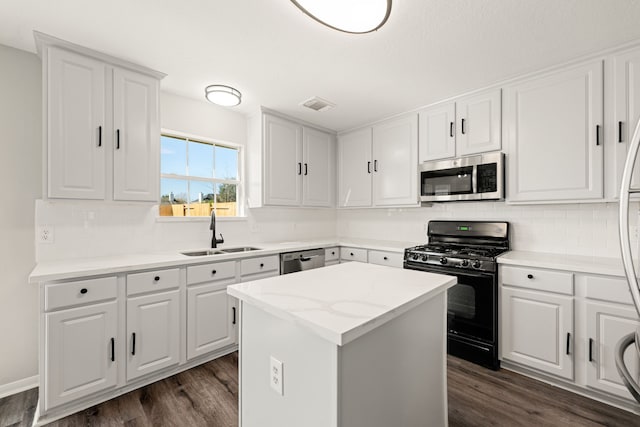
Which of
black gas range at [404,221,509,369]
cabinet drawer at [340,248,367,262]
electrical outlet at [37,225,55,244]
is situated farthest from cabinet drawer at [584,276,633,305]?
electrical outlet at [37,225,55,244]

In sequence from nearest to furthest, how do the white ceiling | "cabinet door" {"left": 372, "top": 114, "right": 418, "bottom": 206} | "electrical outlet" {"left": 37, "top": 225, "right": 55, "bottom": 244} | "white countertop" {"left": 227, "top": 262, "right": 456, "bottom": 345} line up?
"white countertop" {"left": 227, "top": 262, "right": 456, "bottom": 345}, the white ceiling, "electrical outlet" {"left": 37, "top": 225, "right": 55, "bottom": 244}, "cabinet door" {"left": 372, "top": 114, "right": 418, "bottom": 206}

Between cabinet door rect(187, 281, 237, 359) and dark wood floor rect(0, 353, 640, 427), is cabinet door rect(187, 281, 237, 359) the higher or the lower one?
the higher one

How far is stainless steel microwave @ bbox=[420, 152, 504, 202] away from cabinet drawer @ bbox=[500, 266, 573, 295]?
27.4 inches

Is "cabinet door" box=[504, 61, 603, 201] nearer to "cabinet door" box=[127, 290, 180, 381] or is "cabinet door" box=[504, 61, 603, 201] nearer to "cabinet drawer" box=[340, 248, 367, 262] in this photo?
"cabinet drawer" box=[340, 248, 367, 262]

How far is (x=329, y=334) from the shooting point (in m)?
0.90

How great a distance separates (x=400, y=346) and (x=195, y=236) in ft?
8.27

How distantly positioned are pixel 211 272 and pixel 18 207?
4.77 ft

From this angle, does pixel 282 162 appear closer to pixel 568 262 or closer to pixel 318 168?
pixel 318 168

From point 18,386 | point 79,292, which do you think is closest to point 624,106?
point 79,292

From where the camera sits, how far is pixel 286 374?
1.11 meters

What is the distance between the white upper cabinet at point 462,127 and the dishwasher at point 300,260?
162cm

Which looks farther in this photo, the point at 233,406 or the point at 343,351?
the point at 233,406

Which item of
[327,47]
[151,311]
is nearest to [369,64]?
[327,47]

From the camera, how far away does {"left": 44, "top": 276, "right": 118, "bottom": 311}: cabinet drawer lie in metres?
1.80
